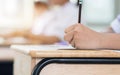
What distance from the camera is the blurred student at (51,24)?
3.41m

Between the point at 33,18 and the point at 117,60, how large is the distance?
2790mm

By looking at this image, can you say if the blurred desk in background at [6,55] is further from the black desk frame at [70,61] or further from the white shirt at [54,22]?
the black desk frame at [70,61]

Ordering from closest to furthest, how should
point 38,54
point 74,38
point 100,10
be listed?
point 38,54 < point 74,38 < point 100,10

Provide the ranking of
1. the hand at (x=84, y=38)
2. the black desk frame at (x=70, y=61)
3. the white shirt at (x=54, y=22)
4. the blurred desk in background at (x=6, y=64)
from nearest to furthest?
the black desk frame at (x=70, y=61) → the hand at (x=84, y=38) → the blurred desk in background at (x=6, y=64) → the white shirt at (x=54, y=22)

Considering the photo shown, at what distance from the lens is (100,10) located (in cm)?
390

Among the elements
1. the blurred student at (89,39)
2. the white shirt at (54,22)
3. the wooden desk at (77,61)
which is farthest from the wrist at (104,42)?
the white shirt at (54,22)

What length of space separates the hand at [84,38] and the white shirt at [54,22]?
2103mm

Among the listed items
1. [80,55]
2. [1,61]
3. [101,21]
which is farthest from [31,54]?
[101,21]

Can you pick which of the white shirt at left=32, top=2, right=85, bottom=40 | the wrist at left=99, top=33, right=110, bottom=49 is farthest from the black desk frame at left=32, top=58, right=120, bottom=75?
the white shirt at left=32, top=2, right=85, bottom=40

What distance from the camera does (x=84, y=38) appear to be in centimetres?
109

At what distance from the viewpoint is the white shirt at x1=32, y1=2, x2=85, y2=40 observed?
3328 millimetres

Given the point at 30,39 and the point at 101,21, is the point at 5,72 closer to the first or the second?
the point at 30,39

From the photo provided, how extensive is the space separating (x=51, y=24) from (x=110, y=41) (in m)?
2.36

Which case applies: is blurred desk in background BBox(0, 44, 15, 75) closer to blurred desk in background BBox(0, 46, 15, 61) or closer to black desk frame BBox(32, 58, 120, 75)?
blurred desk in background BBox(0, 46, 15, 61)
